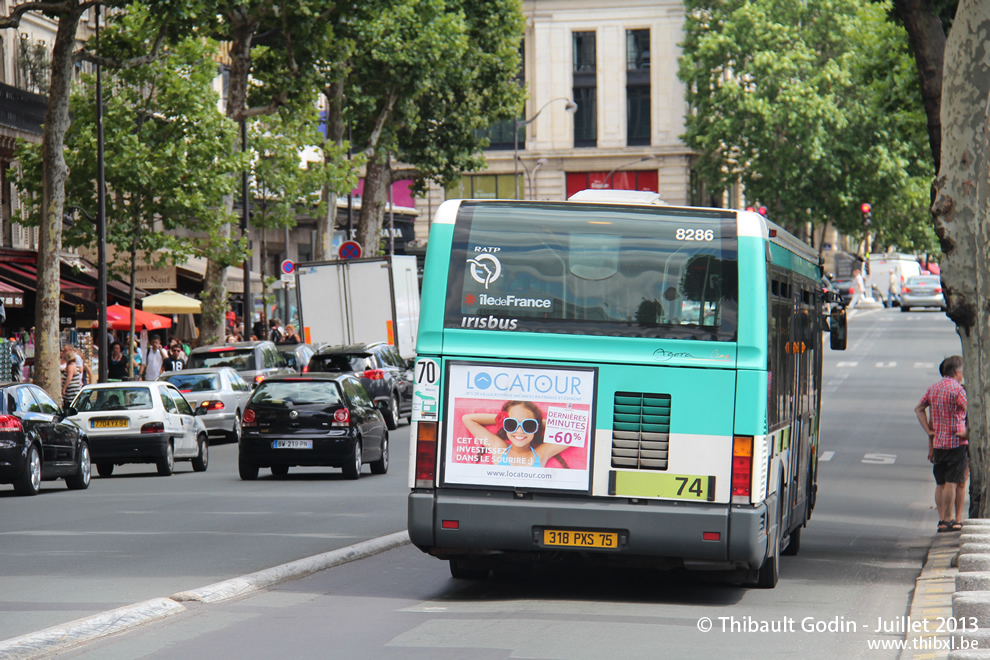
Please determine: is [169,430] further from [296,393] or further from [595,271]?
[595,271]

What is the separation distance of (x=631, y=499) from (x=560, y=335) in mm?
1205

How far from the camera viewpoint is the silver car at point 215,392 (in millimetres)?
31531

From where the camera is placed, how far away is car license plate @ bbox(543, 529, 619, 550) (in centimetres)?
1045

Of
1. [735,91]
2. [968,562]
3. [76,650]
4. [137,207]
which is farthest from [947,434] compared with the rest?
[735,91]

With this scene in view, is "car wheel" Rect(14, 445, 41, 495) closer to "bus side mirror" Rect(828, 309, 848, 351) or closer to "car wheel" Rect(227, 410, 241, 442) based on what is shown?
"bus side mirror" Rect(828, 309, 848, 351)

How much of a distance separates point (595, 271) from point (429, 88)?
39.7m

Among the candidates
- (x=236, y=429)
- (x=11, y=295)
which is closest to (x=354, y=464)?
(x=236, y=429)

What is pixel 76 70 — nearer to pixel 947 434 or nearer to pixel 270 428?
pixel 270 428

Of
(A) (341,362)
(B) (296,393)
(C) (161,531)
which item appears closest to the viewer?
(C) (161,531)

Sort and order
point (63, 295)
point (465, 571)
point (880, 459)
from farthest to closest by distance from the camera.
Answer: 1. point (63, 295)
2. point (880, 459)
3. point (465, 571)

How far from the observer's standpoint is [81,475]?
2214cm

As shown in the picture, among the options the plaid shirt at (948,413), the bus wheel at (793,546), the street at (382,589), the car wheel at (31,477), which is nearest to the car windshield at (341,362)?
the street at (382,589)

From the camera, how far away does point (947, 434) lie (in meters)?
16.1

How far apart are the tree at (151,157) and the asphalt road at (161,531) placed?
13.6 meters
